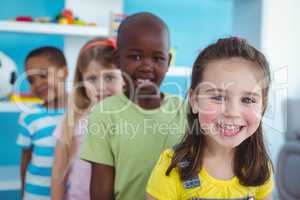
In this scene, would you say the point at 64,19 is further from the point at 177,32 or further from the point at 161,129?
the point at 161,129

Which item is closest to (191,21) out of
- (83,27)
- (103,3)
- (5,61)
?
(103,3)

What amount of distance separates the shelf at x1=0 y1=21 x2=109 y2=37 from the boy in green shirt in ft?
2.80

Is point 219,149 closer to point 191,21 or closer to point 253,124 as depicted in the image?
point 253,124

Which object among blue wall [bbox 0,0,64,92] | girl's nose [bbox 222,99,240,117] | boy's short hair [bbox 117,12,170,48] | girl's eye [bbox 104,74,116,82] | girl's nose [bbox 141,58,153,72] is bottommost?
girl's nose [bbox 222,99,240,117]

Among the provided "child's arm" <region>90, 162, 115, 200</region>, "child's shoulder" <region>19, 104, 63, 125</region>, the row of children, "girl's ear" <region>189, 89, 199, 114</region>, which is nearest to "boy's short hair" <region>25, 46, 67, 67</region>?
"child's shoulder" <region>19, 104, 63, 125</region>

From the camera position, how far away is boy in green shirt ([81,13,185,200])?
0.91m

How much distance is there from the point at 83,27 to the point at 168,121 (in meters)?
1.00

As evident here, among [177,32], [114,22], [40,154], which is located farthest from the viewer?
[177,32]

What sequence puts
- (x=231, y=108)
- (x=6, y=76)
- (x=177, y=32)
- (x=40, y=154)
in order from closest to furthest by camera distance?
(x=231, y=108) → (x=40, y=154) → (x=6, y=76) → (x=177, y=32)

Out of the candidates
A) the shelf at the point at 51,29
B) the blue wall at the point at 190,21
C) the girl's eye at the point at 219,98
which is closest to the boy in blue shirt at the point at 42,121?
the shelf at the point at 51,29

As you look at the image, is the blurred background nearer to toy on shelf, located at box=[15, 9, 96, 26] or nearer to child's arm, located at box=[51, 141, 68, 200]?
toy on shelf, located at box=[15, 9, 96, 26]

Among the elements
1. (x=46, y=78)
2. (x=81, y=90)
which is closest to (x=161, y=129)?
(x=81, y=90)

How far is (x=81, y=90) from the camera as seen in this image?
4.26ft

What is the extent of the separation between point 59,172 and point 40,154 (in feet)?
0.50
